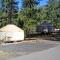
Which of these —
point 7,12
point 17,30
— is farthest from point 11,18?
point 17,30

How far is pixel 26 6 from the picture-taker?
1697 inches

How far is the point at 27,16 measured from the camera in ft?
132

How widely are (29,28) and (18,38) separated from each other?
27.0 ft

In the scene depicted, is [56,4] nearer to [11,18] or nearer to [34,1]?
[34,1]

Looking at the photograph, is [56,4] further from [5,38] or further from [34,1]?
[5,38]

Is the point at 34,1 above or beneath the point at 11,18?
above

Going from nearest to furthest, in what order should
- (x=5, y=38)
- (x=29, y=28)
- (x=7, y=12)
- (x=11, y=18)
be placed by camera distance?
(x=5, y=38), (x=29, y=28), (x=11, y=18), (x=7, y=12)

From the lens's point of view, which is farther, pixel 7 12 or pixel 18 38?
pixel 7 12

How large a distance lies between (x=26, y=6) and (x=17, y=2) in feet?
13.8

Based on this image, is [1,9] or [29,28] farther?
[1,9]

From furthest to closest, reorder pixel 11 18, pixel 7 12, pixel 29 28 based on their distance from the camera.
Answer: pixel 7 12 → pixel 11 18 → pixel 29 28

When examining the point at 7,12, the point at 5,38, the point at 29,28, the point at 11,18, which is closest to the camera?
the point at 5,38

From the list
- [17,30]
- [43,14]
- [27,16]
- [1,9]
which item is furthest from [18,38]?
[1,9]

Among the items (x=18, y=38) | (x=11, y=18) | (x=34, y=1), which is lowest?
(x=18, y=38)
